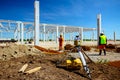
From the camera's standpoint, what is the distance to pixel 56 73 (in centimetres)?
734

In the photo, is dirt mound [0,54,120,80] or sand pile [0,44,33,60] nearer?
dirt mound [0,54,120,80]

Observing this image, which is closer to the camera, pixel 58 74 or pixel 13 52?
pixel 58 74

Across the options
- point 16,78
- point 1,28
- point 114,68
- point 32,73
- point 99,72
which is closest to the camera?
point 16,78

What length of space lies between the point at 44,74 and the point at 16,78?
3.07ft

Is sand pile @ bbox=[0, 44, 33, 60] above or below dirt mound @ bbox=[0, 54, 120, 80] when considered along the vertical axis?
above

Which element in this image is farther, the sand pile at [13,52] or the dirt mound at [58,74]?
the sand pile at [13,52]

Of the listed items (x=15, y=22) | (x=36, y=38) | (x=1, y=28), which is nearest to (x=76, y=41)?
(x=36, y=38)

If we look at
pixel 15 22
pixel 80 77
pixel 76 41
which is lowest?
pixel 80 77

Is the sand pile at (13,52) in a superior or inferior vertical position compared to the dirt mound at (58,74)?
superior

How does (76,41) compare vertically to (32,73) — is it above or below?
above

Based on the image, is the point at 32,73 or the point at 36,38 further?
the point at 36,38

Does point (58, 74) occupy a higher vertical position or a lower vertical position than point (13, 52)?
lower

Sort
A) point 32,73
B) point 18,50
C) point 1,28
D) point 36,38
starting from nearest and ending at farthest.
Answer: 1. point 32,73
2. point 18,50
3. point 36,38
4. point 1,28

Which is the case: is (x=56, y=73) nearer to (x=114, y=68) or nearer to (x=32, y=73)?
(x=32, y=73)
